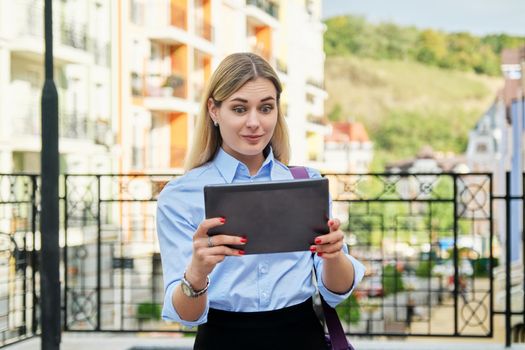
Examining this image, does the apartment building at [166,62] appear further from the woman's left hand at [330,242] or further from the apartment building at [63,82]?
the woman's left hand at [330,242]

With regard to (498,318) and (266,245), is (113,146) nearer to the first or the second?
(498,318)

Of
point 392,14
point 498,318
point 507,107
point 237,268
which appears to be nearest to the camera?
point 237,268

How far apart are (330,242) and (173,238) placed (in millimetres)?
292

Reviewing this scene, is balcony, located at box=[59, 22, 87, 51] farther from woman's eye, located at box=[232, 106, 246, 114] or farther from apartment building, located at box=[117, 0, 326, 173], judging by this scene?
woman's eye, located at box=[232, 106, 246, 114]

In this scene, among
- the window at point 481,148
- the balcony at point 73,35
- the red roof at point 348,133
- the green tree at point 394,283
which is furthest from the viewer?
the red roof at point 348,133

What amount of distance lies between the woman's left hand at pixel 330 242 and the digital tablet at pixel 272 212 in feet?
0.04

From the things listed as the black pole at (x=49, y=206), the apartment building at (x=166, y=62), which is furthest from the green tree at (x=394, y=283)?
the apartment building at (x=166, y=62)

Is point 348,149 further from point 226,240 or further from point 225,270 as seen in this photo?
point 226,240

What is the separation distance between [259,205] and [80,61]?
16.1m

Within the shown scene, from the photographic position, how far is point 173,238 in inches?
56.7

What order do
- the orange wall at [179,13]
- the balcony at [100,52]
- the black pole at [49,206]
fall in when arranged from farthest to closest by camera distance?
the orange wall at [179,13] < the balcony at [100,52] < the black pole at [49,206]

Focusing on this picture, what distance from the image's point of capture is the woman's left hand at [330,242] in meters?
1.32

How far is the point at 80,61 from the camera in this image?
16.8 meters

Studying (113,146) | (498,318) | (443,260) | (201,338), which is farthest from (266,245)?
(113,146)
